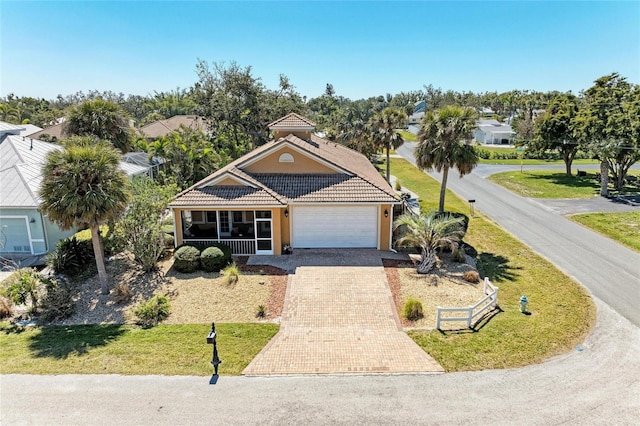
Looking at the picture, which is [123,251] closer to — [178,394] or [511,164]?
[178,394]

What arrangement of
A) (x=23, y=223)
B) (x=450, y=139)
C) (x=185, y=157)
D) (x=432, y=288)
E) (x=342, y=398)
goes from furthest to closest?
(x=185, y=157), (x=450, y=139), (x=23, y=223), (x=432, y=288), (x=342, y=398)

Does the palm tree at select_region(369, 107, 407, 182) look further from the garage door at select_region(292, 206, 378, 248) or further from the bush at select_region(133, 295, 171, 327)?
the bush at select_region(133, 295, 171, 327)

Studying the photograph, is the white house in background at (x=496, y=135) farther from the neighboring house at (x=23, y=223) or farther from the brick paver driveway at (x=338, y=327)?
the neighboring house at (x=23, y=223)

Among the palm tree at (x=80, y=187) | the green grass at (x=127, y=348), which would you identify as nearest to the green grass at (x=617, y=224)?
the green grass at (x=127, y=348)

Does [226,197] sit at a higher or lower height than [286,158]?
lower

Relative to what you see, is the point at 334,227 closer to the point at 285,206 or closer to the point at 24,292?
the point at 285,206

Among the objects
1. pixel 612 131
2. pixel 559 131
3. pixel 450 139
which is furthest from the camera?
pixel 559 131

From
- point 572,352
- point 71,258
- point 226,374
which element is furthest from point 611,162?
point 71,258

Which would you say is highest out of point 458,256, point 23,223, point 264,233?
point 23,223

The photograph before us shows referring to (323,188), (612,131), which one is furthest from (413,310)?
(612,131)
